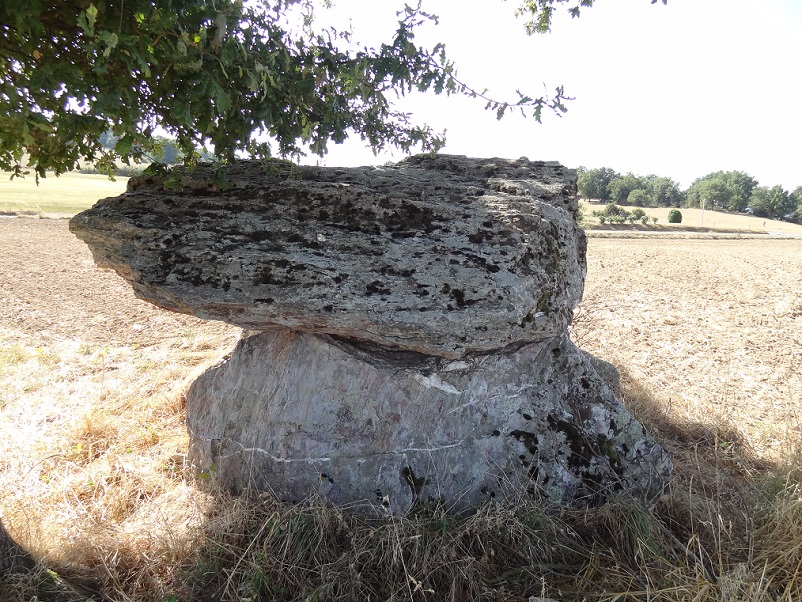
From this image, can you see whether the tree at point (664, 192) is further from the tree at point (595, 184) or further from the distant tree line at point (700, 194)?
the tree at point (595, 184)

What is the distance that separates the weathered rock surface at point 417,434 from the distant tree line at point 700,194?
8445 centimetres

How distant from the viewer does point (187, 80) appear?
9.00ft

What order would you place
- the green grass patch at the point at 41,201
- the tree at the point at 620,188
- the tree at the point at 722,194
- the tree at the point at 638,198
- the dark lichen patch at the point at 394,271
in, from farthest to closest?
the tree at the point at 722,194
the tree at the point at 620,188
the tree at the point at 638,198
the green grass patch at the point at 41,201
the dark lichen patch at the point at 394,271

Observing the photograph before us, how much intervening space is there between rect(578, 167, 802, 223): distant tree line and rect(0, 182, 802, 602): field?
82447mm

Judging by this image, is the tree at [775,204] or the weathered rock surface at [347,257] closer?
the weathered rock surface at [347,257]

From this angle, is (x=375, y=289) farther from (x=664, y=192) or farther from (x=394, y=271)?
(x=664, y=192)

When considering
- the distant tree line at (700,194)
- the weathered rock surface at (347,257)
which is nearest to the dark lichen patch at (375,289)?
the weathered rock surface at (347,257)

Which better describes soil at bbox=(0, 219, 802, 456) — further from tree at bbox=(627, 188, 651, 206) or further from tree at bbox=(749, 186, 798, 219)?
tree at bbox=(749, 186, 798, 219)

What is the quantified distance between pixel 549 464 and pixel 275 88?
3419mm

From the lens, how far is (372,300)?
3381mm

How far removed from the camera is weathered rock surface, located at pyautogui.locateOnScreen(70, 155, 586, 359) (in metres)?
3.39

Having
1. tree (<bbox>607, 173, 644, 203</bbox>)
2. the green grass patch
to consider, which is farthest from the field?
tree (<bbox>607, 173, 644, 203</bbox>)

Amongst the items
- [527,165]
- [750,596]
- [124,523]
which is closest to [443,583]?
[750,596]

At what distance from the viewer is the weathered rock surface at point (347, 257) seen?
11.1ft
